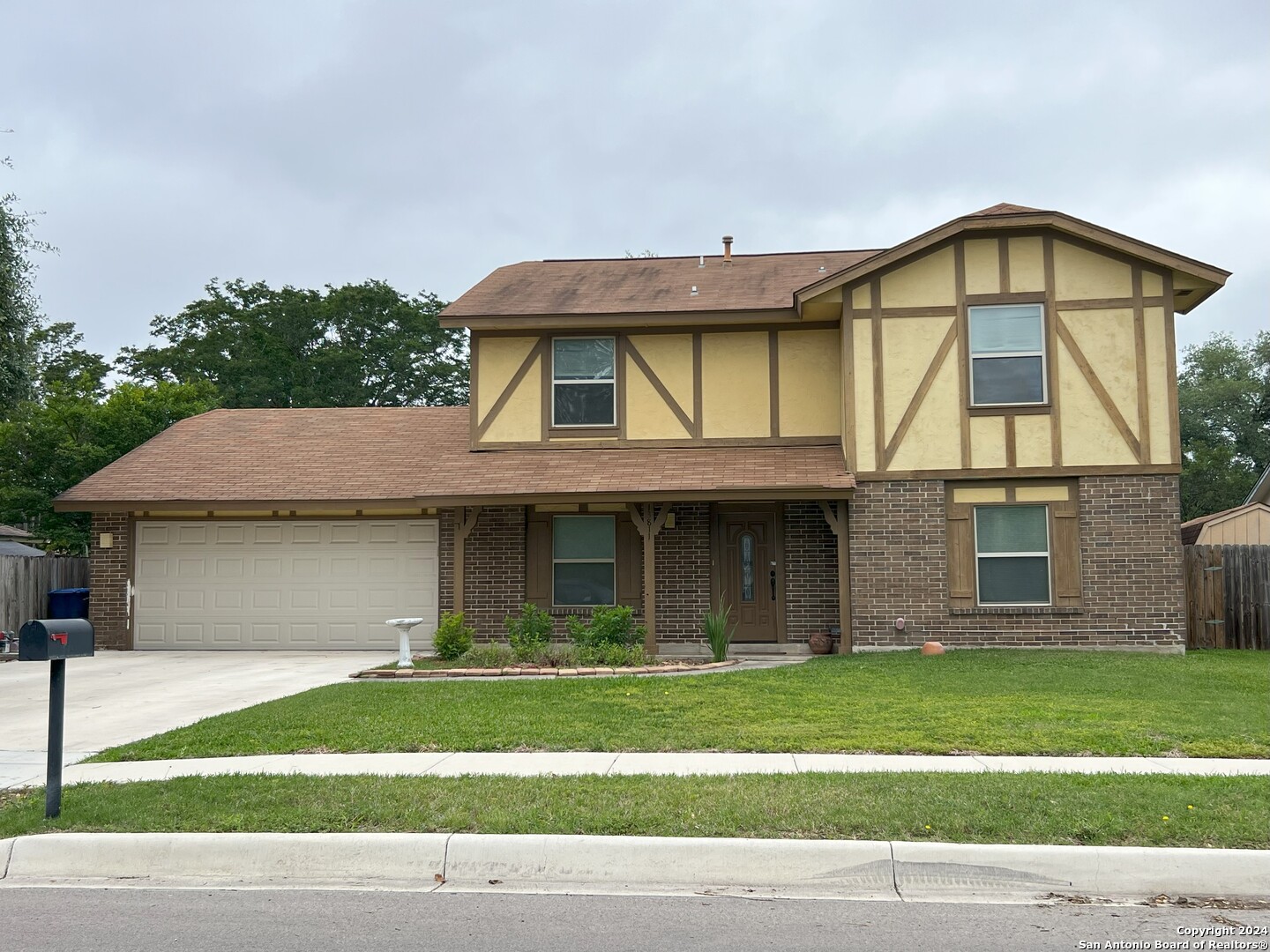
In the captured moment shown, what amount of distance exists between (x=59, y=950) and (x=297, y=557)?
13676 mm

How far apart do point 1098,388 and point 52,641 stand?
13711mm

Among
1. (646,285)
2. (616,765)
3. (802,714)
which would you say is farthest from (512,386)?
(616,765)

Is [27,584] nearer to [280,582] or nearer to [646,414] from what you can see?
[280,582]

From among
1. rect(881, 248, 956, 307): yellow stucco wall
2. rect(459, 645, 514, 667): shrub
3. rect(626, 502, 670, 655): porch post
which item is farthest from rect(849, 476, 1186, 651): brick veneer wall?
rect(459, 645, 514, 667): shrub

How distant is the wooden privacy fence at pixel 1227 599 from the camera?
16.5 meters

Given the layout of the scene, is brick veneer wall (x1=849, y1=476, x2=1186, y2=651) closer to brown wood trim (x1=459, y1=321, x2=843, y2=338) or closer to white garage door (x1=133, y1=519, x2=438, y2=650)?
brown wood trim (x1=459, y1=321, x2=843, y2=338)

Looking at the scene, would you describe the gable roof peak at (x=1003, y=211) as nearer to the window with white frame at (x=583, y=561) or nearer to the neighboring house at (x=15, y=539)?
the window with white frame at (x=583, y=561)

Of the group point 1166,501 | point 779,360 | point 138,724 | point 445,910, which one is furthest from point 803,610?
point 445,910

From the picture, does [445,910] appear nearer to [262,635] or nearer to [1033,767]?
[1033,767]

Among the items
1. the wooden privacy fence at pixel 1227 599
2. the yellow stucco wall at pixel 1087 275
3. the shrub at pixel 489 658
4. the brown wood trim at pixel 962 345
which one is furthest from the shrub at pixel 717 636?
the wooden privacy fence at pixel 1227 599

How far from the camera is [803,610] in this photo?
16781 mm

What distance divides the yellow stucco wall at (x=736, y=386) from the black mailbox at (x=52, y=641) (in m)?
11.8

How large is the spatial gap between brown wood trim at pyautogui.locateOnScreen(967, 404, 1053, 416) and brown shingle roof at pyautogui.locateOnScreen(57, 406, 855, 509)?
219cm

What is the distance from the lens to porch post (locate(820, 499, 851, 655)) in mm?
15844
